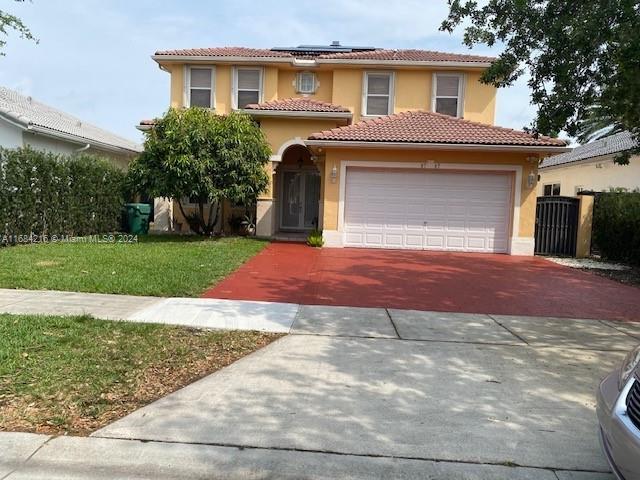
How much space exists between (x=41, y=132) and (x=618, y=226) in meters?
18.4

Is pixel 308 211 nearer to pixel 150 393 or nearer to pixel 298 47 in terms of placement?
pixel 298 47

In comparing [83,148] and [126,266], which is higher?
[83,148]

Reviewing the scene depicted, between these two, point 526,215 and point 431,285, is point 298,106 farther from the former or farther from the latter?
point 431,285

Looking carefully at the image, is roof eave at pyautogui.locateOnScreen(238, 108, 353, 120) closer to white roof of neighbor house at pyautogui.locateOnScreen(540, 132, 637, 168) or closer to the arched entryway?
the arched entryway

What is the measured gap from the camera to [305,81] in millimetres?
20000

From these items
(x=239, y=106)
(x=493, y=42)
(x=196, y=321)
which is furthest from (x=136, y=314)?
(x=239, y=106)

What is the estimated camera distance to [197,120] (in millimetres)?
15172

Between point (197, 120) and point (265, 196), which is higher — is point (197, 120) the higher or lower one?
the higher one

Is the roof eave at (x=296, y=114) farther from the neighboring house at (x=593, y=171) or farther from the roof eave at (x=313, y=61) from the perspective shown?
the neighboring house at (x=593, y=171)

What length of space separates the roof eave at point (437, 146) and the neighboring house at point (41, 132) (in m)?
9.32

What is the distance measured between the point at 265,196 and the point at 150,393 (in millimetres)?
13651

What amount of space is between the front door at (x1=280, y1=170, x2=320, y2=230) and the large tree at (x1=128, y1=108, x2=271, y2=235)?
198 inches

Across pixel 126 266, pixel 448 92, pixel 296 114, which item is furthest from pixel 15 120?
pixel 448 92

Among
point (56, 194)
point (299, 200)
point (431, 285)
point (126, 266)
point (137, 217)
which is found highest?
point (299, 200)
